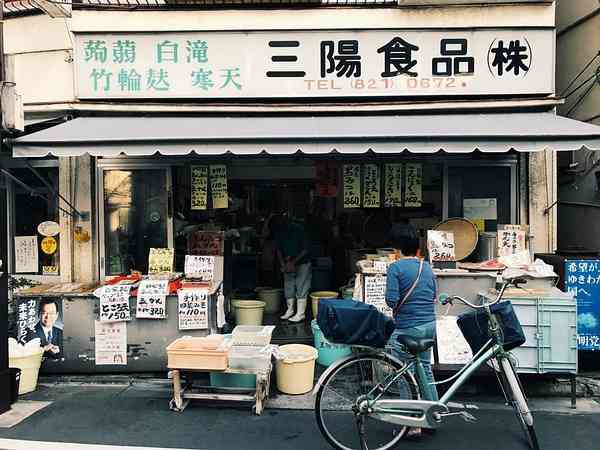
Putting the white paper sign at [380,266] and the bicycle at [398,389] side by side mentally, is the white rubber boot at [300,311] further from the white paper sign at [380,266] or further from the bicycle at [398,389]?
the bicycle at [398,389]

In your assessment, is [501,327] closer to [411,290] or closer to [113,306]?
[411,290]

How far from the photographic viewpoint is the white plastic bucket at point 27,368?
20.4 feet

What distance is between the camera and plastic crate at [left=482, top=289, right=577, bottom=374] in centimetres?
581

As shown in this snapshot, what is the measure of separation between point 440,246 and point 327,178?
2.12 metres

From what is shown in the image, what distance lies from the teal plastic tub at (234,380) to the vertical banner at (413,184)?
3.65 m

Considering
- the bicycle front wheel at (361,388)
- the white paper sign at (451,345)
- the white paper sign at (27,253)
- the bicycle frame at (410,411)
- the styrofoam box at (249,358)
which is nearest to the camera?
the bicycle frame at (410,411)

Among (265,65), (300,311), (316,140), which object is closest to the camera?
(316,140)

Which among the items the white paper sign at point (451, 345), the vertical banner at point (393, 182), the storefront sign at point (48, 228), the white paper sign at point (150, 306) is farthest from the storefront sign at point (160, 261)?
the white paper sign at point (451, 345)

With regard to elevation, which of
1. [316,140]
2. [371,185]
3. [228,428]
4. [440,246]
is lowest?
[228,428]

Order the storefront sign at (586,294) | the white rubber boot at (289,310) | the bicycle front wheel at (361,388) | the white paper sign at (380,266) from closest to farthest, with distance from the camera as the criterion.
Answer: the bicycle front wheel at (361,388), the storefront sign at (586,294), the white paper sign at (380,266), the white rubber boot at (289,310)

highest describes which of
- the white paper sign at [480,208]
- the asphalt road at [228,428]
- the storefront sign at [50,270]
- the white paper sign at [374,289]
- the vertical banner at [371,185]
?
the vertical banner at [371,185]

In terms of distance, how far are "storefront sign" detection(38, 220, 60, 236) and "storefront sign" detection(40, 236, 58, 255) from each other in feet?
0.40

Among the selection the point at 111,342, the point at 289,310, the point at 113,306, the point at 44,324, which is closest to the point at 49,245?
the point at 44,324

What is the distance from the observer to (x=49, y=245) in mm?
7805
